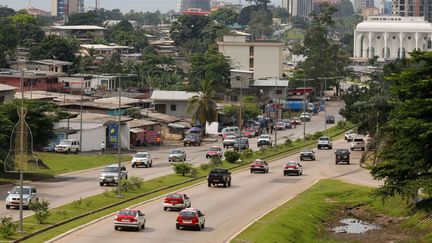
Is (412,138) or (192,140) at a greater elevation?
(412,138)

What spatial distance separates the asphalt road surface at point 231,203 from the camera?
5653cm

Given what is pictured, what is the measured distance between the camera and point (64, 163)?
9931 cm

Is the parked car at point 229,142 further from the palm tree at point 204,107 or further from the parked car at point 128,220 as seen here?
the parked car at point 128,220

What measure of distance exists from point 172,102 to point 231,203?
3582 inches

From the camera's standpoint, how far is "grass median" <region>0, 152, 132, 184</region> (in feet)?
→ 283

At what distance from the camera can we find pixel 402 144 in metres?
65.7

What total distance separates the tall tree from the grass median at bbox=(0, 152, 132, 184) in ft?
98.0

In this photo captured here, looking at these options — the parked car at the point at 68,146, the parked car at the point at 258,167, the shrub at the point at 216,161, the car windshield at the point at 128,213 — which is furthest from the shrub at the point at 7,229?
the parked car at the point at 68,146

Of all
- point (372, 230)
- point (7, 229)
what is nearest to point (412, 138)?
point (372, 230)

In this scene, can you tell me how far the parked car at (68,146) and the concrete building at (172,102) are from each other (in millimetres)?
50570

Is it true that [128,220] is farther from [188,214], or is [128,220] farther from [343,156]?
[343,156]

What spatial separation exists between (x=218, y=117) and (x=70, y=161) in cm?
6253

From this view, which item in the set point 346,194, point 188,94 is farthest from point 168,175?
point 188,94

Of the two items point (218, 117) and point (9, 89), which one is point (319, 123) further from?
point (9, 89)
